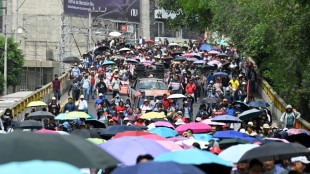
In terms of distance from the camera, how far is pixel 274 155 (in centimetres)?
1274

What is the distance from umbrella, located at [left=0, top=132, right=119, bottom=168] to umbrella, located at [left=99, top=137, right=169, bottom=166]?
169 cm

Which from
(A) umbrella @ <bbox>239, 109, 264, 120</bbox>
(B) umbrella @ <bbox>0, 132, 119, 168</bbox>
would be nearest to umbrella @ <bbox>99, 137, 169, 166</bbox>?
(B) umbrella @ <bbox>0, 132, 119, 168</bbox>

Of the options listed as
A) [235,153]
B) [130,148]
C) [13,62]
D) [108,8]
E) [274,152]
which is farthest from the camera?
[13,62]

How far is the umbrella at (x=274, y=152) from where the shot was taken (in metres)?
12.5

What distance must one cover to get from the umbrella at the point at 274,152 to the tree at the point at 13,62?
6210cm

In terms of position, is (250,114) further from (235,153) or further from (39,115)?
(235,153)

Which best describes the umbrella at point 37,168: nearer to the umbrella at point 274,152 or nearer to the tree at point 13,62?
the umbrella at point 274,152

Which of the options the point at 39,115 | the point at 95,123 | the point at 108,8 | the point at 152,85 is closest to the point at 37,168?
the point at 95,123

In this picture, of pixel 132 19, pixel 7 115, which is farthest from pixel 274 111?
pixel 132 19

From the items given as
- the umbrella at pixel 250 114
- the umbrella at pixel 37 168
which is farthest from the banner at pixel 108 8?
the umbrella at pixel 37 168

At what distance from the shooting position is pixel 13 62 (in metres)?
76.5

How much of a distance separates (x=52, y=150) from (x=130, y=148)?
267 centimetres

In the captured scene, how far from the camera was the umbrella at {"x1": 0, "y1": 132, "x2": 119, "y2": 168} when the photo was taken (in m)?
9.48

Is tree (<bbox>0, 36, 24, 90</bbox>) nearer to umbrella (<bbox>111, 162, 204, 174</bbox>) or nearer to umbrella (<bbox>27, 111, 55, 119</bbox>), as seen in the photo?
umbrella (<bbox>27, 111, 55, 119</bbox>)
